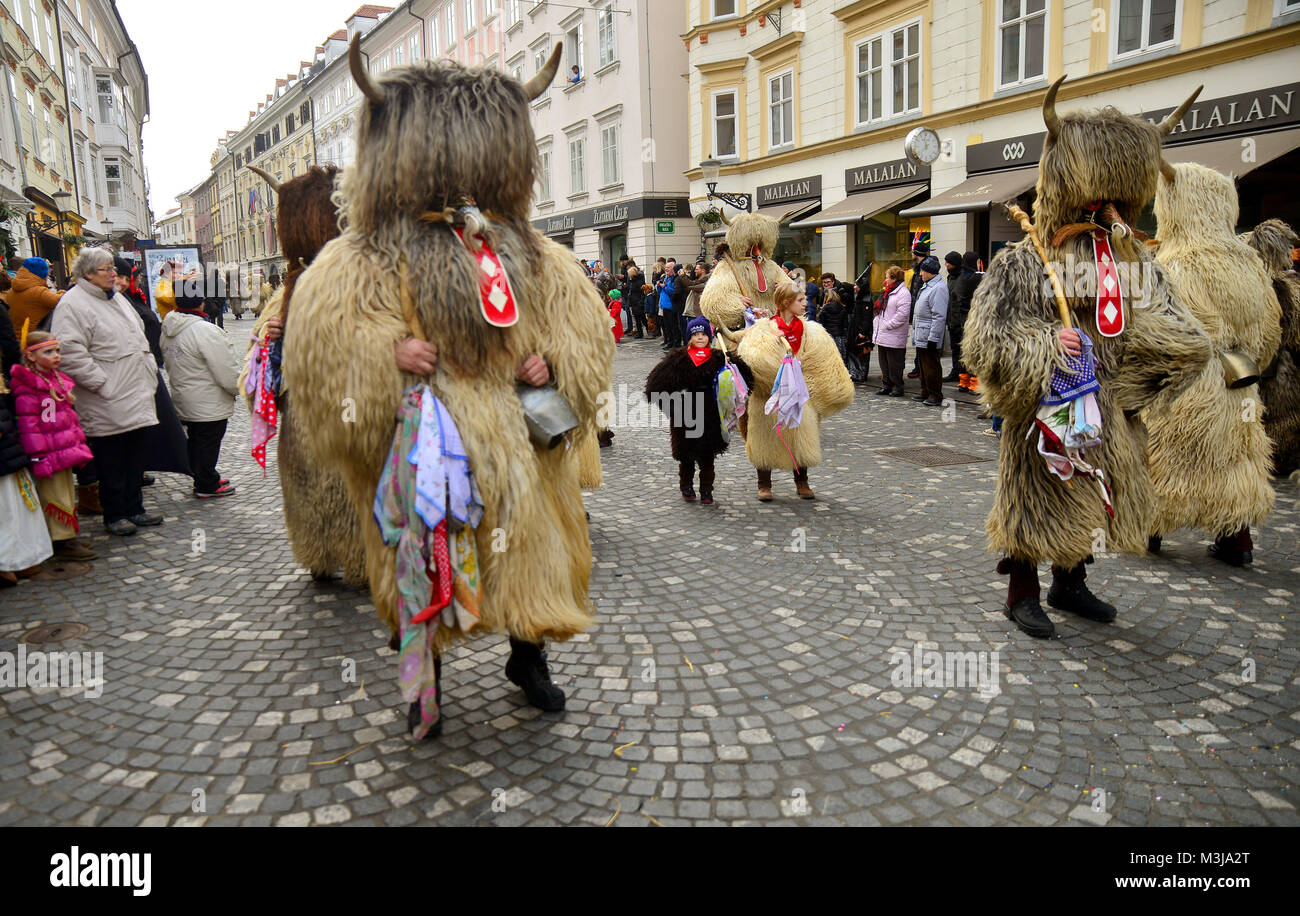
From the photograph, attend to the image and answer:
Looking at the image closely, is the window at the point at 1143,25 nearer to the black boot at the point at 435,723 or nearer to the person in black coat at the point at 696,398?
the person in black coat at the point at 696,398

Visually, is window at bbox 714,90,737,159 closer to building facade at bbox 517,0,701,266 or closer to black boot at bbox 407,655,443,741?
building facade at bbox 517,0,701,266

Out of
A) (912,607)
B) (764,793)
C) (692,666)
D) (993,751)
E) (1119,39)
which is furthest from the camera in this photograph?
(1119,39)

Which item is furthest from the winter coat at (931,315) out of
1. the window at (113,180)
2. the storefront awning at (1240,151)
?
the window at (113,180)

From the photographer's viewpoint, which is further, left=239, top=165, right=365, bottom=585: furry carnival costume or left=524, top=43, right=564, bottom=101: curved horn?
left=239, top=165, right=365, bottom=585: furry carnival costume

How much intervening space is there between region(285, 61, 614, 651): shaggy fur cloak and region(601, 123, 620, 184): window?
2525 cm

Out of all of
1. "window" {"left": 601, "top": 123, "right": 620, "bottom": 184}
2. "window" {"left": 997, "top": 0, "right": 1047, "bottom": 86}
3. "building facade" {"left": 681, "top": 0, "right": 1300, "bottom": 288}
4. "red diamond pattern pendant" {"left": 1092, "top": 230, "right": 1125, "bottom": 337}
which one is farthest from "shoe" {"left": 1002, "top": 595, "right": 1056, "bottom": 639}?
"window" {"left": 601, "top": 123, "right": 620, "bottom": 184}

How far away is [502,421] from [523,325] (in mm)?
379

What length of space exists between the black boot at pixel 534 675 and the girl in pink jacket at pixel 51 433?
143 inches

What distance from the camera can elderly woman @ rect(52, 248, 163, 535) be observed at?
542 cm

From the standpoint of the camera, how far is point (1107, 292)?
371 cm

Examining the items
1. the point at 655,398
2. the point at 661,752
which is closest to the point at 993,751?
the point at 661,752

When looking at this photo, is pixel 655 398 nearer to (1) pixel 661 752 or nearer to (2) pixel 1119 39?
(1) pixel 661 752

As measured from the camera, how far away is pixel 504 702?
3324 mm

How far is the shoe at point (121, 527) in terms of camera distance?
18.5ft
